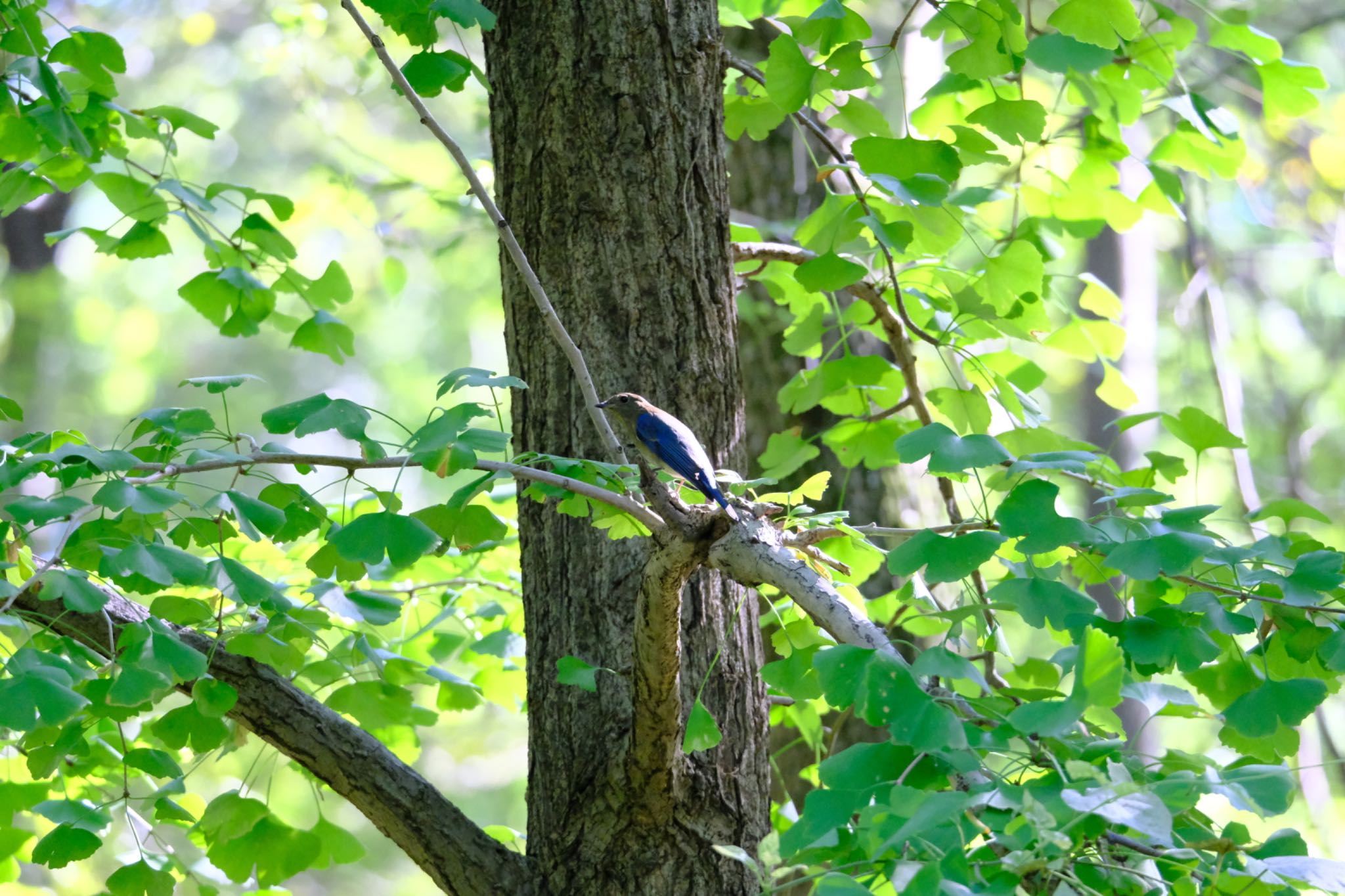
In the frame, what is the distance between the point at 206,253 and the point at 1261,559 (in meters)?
2.29

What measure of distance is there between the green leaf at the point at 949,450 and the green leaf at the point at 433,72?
91 cm

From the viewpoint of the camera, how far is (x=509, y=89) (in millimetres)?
2291

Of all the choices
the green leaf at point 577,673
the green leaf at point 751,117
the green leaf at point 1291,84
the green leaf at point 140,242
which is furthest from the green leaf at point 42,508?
the green leaf at point 1291,84

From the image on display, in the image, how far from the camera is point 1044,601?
4.96 feet

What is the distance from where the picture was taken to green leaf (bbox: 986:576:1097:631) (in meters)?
1.49

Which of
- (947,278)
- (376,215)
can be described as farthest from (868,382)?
(376,215)

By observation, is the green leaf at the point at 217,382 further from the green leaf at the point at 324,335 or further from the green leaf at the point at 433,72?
the green leaf at the point at 324,335

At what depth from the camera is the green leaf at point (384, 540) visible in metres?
1.46

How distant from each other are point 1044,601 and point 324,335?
5.61 ft

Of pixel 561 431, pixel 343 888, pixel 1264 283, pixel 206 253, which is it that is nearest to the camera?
pixel 561 431

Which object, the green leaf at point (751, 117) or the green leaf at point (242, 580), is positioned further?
the green leaf at point (751, 117)

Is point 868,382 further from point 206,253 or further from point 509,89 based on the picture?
point 206,253

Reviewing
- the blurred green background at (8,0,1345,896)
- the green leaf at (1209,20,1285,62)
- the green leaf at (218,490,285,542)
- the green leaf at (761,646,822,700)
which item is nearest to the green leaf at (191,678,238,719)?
the green leaf at (218,490,285,542)

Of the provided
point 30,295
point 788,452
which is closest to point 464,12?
point 788,452
